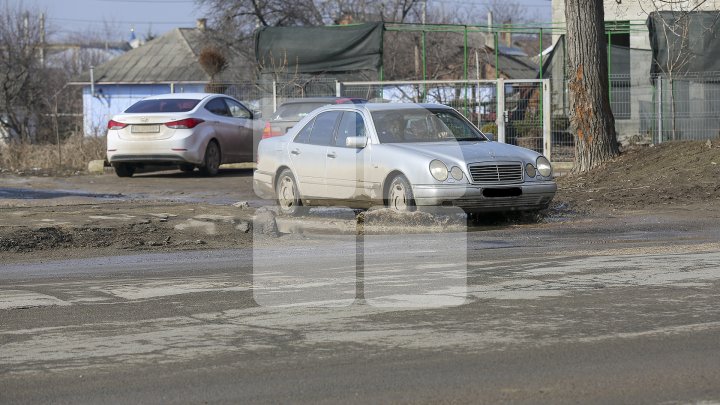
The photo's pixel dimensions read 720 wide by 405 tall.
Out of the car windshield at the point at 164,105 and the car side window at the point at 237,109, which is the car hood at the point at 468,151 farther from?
the car side window at the point at 237,109

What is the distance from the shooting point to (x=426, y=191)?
40.7ft

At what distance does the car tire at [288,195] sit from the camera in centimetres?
1436

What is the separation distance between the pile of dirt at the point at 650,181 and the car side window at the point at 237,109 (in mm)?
7162

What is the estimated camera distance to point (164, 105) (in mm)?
20844

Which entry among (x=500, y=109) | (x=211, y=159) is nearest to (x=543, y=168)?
(x=500, y=109)

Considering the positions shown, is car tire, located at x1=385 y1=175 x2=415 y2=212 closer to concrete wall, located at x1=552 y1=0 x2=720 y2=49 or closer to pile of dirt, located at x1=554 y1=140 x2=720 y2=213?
pile of dirt, located at x1=554 y1=140 x2=720 y2=213

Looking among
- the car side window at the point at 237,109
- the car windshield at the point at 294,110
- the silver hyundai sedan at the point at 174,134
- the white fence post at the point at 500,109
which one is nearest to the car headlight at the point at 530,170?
the car windshield at the point at 294,110

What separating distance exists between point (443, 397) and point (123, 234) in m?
7.62

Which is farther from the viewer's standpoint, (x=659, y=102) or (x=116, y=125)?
(x=659, y=102)

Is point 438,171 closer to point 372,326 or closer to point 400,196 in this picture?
point 400,196

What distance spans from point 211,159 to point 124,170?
1820mm

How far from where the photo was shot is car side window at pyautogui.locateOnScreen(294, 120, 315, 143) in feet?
47.3

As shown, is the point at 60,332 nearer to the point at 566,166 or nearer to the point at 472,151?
the point at 472,151

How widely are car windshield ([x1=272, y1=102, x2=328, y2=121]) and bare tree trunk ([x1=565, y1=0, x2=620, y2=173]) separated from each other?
4641 mm
